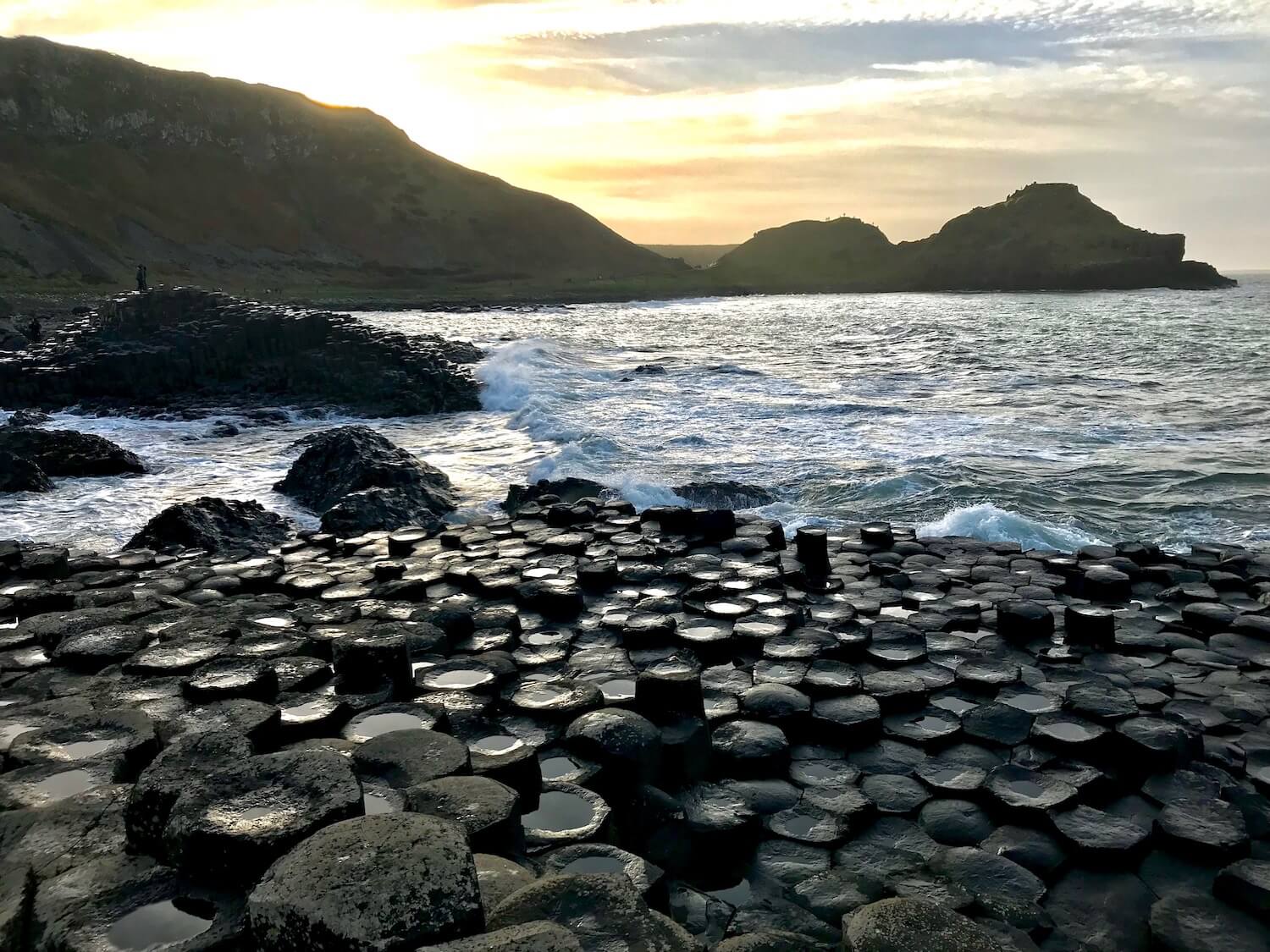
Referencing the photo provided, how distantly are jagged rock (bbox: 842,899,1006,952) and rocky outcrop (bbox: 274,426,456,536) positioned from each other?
8442 mm

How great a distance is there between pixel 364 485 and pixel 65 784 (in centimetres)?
846

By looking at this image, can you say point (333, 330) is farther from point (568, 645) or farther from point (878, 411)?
point (568, 645)

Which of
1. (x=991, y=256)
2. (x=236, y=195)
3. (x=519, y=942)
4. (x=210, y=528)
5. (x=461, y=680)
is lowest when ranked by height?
(x=210, y=528)

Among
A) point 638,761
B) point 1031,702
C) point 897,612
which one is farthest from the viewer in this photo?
point 897,612

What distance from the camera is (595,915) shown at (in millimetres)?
2930

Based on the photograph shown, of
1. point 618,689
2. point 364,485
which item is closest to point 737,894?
point 618,689

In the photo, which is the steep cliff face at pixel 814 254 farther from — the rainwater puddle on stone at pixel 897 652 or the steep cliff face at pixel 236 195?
the rainwater puddle on stone at pixel 897 652

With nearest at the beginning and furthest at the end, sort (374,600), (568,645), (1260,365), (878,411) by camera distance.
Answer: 1. (568,645)
2. (374,600)
3. (878,411)
4. (1260,365)

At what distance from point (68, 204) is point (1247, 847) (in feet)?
370

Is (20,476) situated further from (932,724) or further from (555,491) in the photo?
(932,724)

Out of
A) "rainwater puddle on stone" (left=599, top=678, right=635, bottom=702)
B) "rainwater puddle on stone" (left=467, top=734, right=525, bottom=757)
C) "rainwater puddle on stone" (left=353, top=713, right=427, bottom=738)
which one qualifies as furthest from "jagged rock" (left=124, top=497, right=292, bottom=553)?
"rainwater puddle on stone" (left=467, top=734, right=525, bottom=757)

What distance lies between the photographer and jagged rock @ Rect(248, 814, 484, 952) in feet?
8.14

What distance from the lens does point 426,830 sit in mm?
2875

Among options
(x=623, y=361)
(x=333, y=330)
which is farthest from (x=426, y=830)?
(x=623, y=361)
